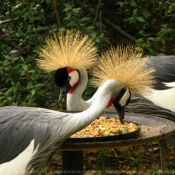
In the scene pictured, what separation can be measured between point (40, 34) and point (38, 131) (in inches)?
67.7

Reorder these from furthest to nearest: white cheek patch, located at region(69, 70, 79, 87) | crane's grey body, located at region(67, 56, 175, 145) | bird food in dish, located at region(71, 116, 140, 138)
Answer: crane's grey body, located at region(67, 56, 175, 145) < white cheek patch, located at region(69, 70, 79, 87) < bird food in dish, located at region(71, 116, 140, 138)

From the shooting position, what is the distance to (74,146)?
71.2 inches

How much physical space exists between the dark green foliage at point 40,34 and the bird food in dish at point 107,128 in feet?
3.25

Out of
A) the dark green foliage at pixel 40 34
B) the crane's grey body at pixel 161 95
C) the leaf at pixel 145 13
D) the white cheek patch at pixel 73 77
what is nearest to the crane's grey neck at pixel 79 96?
the white cheek patch at pixel 73 77

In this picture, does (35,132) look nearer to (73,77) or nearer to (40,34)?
(73,77)

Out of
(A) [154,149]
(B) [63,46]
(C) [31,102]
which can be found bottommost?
(A) [154,149]

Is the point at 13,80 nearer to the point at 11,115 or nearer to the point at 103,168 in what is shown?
the point at 103,168

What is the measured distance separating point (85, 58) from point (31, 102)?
90 centimetres

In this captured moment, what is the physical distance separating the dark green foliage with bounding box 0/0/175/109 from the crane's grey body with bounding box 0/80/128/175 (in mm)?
1248

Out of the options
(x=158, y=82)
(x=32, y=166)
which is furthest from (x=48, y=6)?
(x=32, y=166)

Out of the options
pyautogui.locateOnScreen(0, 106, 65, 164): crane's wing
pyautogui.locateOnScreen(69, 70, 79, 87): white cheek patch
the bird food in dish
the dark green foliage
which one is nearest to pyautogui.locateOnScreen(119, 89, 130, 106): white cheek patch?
the bird food in dish

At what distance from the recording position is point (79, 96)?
8.97 ft

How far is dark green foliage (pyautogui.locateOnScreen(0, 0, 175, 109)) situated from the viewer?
126 inches

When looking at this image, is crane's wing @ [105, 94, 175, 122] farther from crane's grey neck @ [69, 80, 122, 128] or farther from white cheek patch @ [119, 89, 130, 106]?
crane's grey neck @ [69, 80, 122, 128]
